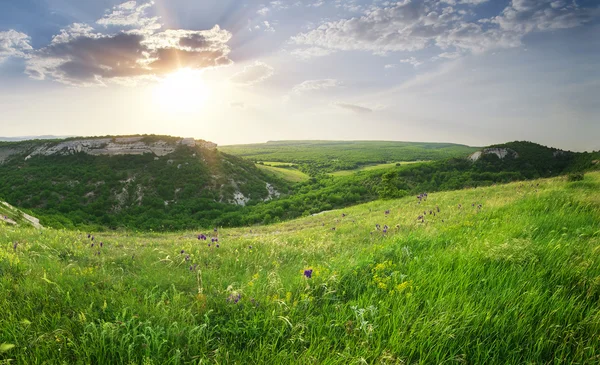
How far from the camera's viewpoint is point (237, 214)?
4450 centimetres

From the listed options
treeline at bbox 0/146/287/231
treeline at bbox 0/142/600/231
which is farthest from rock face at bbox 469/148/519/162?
treeline at bbox 0/146/287/231

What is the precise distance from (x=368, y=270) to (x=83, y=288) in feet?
13.2

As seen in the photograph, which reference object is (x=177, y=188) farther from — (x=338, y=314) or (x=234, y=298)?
(x=338, y=314)

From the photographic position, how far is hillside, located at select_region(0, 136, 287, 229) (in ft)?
137

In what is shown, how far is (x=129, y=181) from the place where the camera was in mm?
50312

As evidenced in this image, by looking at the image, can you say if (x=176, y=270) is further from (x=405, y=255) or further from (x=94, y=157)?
(x=94, y=157)

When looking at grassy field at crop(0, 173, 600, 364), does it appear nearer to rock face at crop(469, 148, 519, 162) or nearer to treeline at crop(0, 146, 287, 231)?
treeline at crop(0, 146, 287, 231)

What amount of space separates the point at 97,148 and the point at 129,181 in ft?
58.9

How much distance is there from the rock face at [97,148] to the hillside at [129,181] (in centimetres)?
19

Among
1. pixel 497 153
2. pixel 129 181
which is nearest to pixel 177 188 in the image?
pixel 129 181

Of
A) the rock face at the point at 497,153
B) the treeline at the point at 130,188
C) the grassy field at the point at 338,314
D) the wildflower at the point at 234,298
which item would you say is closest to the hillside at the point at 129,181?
the treeline at the point at 130,188

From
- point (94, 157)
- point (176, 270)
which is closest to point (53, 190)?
point (94, 157)

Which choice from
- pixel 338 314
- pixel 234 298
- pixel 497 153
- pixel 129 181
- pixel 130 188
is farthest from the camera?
pixel 497 153

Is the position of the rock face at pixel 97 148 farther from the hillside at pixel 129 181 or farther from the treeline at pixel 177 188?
the treeline at pixel 177 188
